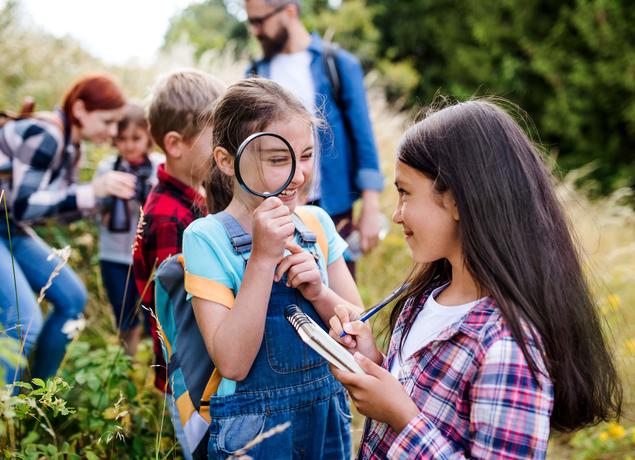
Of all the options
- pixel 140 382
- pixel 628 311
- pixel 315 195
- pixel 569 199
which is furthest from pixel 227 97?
pixel 569 199

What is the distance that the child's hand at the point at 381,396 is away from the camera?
4.68 ft

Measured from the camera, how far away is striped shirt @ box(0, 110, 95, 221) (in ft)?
9.13

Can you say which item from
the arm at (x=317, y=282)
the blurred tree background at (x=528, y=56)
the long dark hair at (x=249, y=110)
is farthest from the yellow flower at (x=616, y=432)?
the blurred tree background at (x=528, y=56)

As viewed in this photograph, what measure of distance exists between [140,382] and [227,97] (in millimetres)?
1918

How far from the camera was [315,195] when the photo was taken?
3.17 m

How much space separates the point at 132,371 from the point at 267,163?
4.51 feet

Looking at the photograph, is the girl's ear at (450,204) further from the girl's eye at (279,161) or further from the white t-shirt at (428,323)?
the girl's eye at (279,161)

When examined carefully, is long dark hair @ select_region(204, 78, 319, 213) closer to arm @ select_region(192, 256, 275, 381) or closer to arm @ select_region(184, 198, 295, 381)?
arm @ select_region(184, 198, 295, 381)

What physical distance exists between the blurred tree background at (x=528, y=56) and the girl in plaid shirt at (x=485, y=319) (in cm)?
465

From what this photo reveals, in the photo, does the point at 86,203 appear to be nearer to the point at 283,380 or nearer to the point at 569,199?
the point at 283,380

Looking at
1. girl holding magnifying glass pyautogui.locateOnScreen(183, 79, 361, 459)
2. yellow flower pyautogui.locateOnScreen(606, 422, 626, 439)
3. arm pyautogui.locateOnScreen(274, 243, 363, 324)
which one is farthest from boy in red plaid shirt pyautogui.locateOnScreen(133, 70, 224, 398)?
yellow flower pyautogui.locateOnScreen(606, 422, 626, 439)

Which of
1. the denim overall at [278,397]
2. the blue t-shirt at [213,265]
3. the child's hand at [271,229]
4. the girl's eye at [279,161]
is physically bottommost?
the denim overall at [278,397]

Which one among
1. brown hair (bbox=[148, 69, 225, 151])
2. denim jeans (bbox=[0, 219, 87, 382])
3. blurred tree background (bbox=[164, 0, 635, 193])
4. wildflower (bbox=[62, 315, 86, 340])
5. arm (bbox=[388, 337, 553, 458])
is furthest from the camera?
blurred tree background (bbox=[164, 0, 635, 193])

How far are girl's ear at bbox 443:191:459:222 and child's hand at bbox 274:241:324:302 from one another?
38 centimetres
